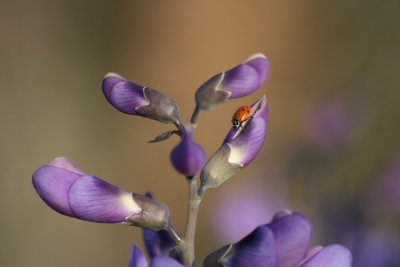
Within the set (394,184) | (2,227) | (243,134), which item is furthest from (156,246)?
(2,227)

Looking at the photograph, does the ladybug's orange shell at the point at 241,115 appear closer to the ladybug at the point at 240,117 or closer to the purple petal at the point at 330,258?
the ladybug at the point at 240,117

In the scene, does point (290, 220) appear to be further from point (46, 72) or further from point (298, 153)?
point (46, 72)

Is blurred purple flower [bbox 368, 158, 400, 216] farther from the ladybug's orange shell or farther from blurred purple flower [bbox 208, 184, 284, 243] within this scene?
the ladybug's orange shell

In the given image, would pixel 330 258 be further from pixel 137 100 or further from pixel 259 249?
pixel 137 100

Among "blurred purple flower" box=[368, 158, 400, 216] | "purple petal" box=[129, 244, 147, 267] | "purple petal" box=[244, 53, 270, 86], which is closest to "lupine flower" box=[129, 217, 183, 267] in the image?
"purple petal" box=[129, 244, 147, 267]

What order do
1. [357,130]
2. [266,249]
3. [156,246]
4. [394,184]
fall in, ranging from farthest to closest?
[357,130]
[394,184]
[156,246]
[266,249]

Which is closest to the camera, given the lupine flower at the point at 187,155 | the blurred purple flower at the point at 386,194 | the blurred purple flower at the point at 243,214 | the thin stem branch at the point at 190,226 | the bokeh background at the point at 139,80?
the lupine flower at the point at 187,155

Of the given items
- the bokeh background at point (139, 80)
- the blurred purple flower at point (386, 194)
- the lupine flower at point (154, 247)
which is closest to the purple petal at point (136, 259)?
the lupine flower at point (154, 247)

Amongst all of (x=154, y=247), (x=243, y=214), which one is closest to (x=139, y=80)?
(x=243, y=214)
